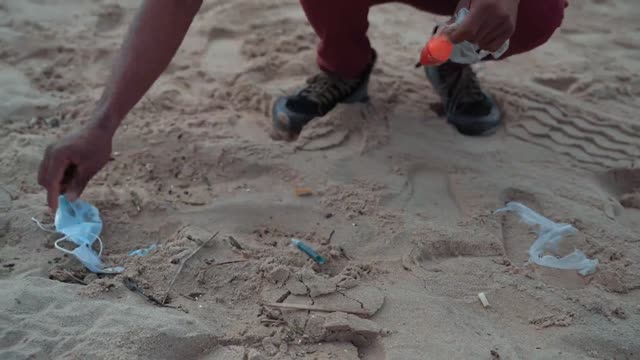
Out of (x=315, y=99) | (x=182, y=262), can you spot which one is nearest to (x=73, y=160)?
(x=182, y=262)

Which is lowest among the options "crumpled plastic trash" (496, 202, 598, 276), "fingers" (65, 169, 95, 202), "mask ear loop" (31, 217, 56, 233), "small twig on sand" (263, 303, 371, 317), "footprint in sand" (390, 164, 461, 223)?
"crumpled plastic trash" (496, 202, 598, 276)

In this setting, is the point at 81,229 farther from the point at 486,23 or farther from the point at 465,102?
the point at 465,102

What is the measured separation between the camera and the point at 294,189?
1.95 m

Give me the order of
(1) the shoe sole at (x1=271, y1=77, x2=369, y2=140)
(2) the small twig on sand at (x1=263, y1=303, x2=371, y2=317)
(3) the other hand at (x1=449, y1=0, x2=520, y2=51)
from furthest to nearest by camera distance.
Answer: (1) the shoe sole at (x1=271, y1=77, x2=369, y2=140), (2) the small twig on sand at (x1=263, y1=303, x2=371, y2=317), (3) the other hand at (x1=449, y1=0, x2=520, y2=51)

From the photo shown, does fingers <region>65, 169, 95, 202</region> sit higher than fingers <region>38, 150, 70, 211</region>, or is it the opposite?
fingers <region>38, 150, 70, 211</region>

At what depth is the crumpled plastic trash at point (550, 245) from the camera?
67.0 inches

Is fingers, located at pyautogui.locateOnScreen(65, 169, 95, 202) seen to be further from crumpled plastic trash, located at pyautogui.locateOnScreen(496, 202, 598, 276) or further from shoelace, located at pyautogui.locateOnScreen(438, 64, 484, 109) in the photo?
shoelace, located at pyautogui.locateOnScreen(438, 64, 484, 109)

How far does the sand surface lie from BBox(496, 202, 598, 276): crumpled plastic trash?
0.03 meters

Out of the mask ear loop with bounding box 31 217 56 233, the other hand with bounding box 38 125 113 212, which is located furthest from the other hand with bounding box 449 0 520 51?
the mask ear loop with bounding box 31 217 56 233

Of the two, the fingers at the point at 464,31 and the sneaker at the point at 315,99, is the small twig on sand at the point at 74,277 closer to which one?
the sneaker at the point at 315,99

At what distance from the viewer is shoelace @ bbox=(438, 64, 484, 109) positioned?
227 centimetres

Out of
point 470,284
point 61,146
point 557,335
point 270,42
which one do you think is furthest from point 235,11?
point 557,335

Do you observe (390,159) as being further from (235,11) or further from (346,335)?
(235,11)

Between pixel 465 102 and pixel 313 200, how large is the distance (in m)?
0.69
